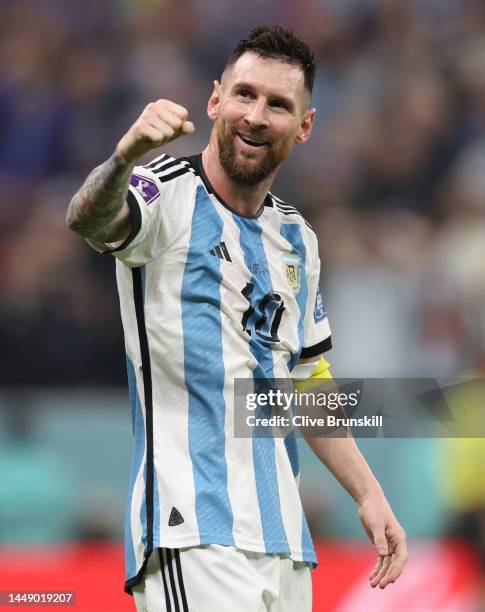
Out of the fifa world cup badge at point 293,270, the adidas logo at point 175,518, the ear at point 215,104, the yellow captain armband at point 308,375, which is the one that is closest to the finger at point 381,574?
the yellow captain armband at point 308,375

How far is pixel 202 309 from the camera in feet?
11.4

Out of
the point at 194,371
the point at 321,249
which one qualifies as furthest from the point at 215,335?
the point at 321,249

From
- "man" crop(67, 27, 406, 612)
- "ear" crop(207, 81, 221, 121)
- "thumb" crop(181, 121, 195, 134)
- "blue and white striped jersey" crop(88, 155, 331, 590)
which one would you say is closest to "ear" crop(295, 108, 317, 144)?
"man" crop(67, 27, 406, 612)

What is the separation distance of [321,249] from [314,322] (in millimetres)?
4378

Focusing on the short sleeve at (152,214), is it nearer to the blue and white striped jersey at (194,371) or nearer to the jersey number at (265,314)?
the blue and white striped jersey at (194,371)

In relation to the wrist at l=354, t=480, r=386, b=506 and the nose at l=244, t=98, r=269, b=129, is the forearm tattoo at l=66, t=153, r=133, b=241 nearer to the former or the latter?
the nose at l=244, t=98, r=269, b=129

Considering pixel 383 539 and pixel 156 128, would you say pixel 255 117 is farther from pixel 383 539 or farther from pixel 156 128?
pixel 383 539

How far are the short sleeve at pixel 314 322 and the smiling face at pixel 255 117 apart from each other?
0.37 metres

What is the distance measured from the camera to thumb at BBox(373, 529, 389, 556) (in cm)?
379

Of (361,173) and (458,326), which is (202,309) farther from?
(361,173)

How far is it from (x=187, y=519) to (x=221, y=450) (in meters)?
0.21

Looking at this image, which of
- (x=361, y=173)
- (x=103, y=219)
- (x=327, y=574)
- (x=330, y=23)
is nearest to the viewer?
(x=103, y=219)

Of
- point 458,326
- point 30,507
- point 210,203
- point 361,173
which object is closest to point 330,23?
point 361,173

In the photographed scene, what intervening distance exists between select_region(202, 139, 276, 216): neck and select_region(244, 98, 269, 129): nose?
15 centimetres
